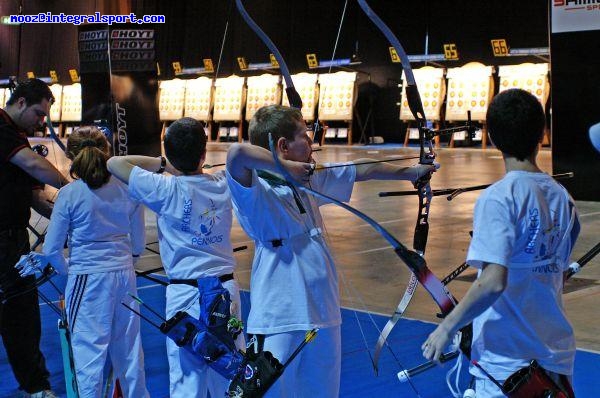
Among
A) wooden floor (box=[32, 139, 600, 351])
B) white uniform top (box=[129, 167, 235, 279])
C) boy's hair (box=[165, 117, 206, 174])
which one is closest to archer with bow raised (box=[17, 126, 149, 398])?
white uniform top (box=[129, 167, 235, 279])

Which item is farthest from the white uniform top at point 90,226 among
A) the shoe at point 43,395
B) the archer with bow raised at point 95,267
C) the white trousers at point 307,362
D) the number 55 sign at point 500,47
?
the number 55 sign at point 500,47

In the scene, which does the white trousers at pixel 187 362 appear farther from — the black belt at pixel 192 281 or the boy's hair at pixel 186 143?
the boy's hair at pixel 186 143

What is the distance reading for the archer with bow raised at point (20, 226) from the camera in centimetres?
401

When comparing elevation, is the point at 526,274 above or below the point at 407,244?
above

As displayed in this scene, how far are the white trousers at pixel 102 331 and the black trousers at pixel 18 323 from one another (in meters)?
0.62

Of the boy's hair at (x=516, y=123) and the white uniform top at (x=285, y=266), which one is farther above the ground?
the boy's hair at (x=516, y=123)

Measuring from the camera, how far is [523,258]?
2137mm

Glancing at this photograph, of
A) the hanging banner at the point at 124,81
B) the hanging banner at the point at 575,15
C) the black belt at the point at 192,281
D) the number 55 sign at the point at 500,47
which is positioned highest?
the number 55 sign at the point at 500,47

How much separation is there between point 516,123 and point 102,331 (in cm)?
205

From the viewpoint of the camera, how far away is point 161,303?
605cm


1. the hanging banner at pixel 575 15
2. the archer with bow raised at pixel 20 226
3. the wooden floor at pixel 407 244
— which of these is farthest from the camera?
the hanging banner at pixel 575 15

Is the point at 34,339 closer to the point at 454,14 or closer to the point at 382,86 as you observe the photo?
the point at 454,14

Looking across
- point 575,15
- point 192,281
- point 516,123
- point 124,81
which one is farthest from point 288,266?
point 575,15

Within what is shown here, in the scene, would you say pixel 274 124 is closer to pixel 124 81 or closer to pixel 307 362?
pixel 307 362
